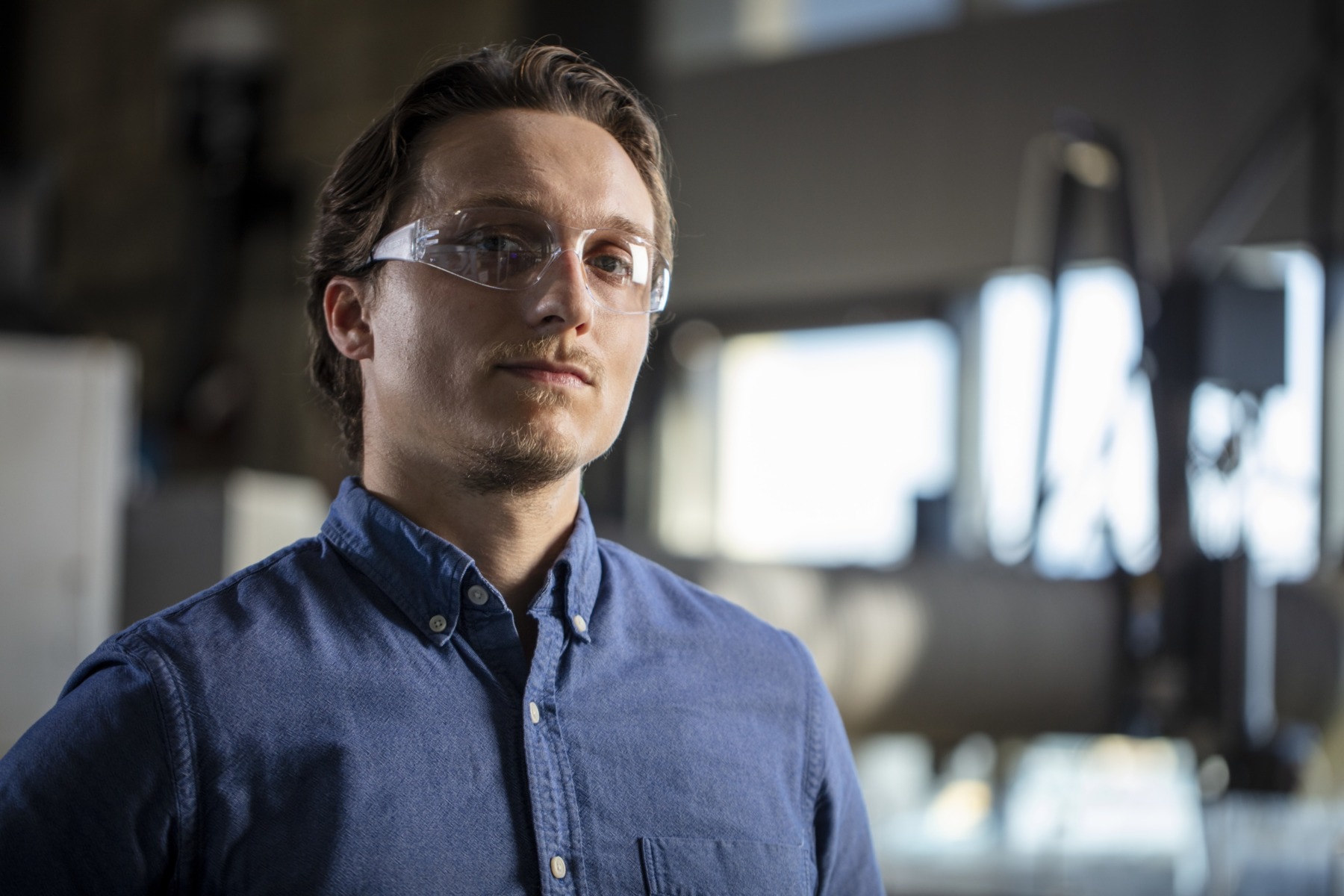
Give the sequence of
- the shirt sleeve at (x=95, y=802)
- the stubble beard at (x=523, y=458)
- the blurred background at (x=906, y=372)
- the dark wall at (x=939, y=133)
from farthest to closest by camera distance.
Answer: the dark wall at (x=939, y=133) < the blurred background at (x=906, y=372) < the stubble beard at (x=523, y=458) < the shirt sleeve at (x=95, y=802)

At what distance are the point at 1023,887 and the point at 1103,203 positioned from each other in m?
2.35

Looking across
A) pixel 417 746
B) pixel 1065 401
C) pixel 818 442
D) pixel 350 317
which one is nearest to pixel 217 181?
pixel 818 442

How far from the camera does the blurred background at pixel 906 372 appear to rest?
7.54 ft

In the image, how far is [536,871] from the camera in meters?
0.83

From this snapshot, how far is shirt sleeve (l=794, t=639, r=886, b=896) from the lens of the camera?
3.28 ft

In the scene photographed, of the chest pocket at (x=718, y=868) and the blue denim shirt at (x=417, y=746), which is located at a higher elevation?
the blue denim shirt at (x=417, y=746)

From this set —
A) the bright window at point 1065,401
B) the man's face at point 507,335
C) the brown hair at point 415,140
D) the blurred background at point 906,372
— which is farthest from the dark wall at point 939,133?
the man's face at point 507,335

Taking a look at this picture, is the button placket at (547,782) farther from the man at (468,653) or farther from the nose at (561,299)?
the nose at (561,299)

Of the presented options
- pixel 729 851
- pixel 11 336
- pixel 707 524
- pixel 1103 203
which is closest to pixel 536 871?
pixel 729 851

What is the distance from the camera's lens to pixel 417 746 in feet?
2.71

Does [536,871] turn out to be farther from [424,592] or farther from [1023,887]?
[1023,887]

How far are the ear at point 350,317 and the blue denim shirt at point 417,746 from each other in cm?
10

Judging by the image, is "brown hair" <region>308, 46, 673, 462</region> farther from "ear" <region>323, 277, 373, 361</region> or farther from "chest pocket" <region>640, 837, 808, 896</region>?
"chest pocket" <region>640, 837, 808, 896</region>

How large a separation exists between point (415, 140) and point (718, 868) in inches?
20.3
